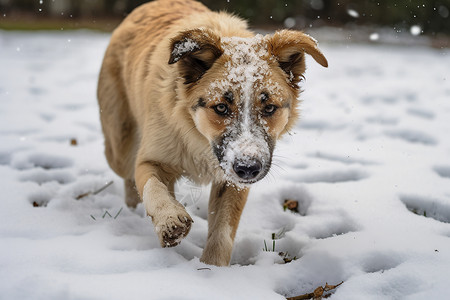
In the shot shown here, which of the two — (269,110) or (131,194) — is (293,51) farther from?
(131,194)

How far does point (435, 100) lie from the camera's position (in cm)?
731

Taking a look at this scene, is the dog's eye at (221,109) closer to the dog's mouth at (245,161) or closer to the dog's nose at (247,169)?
the dog's mouth at (245,161)

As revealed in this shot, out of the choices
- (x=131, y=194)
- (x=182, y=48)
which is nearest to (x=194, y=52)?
(x=182, y=48)

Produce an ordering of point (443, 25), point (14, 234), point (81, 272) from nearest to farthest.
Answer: point (81, 272) → point (14, 234) → point (443, 25)

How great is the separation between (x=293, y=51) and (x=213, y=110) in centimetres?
73

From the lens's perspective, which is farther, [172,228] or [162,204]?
[162,204]

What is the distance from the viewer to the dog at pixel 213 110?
2795 mm

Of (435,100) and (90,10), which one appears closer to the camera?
(435,100)

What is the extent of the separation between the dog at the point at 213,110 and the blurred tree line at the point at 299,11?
13.5 m

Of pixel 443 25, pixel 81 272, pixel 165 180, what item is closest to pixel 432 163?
pixel 165 180

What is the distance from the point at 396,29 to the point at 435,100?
11556 millimetres

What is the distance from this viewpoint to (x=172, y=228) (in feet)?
8.50

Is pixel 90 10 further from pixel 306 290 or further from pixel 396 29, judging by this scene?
pixel 306 290

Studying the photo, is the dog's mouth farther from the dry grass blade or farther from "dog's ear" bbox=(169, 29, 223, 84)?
the dry grass blade
